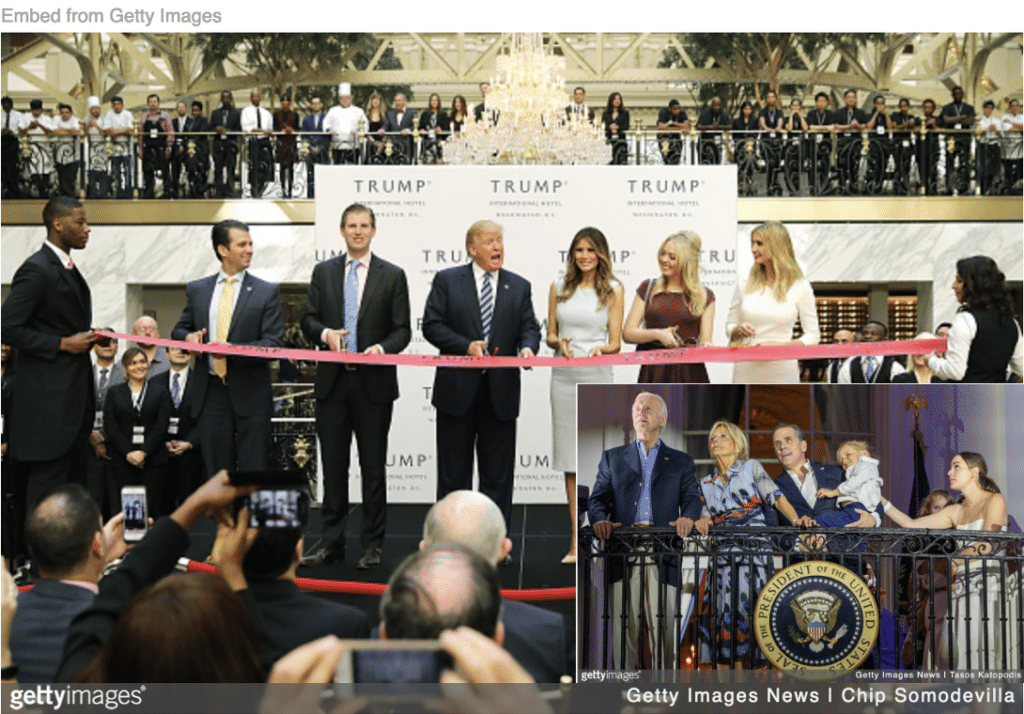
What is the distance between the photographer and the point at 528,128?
1152cm

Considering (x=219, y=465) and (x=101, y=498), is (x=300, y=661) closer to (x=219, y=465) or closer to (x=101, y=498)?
(x=219, y=465)

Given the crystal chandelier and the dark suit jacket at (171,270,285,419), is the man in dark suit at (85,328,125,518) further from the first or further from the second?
the crystal chandelier

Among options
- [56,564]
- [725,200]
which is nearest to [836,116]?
[725,200]

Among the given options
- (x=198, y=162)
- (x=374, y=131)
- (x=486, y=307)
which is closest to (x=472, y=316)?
(x=486, y=307)

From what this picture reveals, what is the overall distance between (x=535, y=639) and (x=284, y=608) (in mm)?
548

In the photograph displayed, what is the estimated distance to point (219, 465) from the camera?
5.01 m

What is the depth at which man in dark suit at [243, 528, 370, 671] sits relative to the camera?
2.36 meters

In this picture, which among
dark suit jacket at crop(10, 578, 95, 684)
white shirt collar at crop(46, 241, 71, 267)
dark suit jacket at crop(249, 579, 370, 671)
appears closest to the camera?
dark suit jacket at crop(249, 579, 370, 671)

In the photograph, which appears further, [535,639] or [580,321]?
[580,321]

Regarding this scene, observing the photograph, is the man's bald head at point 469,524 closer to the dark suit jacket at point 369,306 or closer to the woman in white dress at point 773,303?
the dark suit jacket at point 369,306

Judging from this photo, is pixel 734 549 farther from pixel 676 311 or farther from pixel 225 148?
pixel 225 148

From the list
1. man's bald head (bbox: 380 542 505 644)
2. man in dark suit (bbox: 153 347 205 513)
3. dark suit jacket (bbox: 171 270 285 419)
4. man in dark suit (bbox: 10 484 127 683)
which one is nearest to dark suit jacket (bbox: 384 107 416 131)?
man in dark suit (bbox: 153 347 205 513)

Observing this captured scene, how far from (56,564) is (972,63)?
54.1ft

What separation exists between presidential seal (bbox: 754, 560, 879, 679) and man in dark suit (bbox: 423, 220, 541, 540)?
197cm
